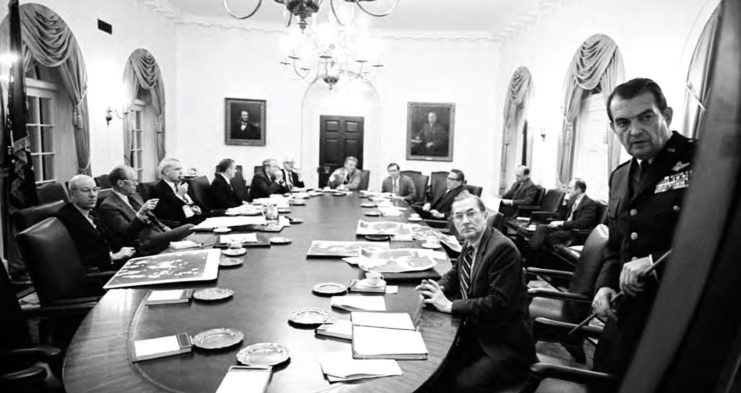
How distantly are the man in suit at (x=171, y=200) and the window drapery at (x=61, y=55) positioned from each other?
5.30 ft

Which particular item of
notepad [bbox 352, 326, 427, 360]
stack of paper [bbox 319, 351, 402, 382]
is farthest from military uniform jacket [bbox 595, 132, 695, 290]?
stack of paper [bbox 319, 351, 402, 382]

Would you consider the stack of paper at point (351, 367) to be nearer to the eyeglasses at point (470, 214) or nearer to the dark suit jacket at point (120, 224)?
the eyeglasses at point (470, 214)

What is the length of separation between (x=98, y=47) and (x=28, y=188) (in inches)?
108

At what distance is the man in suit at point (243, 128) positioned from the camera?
10359 millimetres

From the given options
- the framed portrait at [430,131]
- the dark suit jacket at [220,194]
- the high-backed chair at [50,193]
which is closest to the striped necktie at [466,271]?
the high-backed chair at [50,193]

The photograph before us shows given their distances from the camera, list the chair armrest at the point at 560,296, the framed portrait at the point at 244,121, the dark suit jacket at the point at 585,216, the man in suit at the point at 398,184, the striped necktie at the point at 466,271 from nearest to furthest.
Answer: the striped necktie at the point at 466,271 < the chair armrest at the point at 560,296 < the dark suit jacket at the point at 585,216 < the man in suit at the point at 398,184 < the framed portrait at the point at 244,121

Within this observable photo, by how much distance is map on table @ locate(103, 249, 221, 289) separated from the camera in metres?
2.27

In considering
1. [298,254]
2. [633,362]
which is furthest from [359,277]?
[633,362]

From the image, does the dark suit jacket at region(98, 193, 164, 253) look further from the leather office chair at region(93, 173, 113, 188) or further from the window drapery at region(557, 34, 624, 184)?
the window drapery at region(557, 34, 624, 184)

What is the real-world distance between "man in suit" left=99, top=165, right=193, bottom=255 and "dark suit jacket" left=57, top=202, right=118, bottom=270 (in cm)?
52

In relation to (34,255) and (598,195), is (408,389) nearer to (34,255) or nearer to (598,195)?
(34,255)

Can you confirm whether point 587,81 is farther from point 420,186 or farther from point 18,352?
point 18,352

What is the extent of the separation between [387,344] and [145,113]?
8.90 m

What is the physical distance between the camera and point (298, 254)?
295cm
